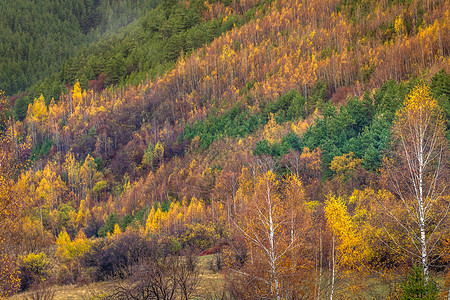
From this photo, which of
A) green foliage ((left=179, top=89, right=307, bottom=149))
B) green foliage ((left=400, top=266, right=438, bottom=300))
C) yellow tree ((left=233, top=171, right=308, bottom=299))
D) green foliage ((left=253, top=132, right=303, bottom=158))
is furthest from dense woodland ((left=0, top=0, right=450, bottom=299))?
green foliage ((left=179, top=89, right=307, bottom=149))

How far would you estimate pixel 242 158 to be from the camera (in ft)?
274

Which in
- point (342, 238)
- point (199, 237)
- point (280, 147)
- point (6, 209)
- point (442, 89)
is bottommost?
point (199, 237)

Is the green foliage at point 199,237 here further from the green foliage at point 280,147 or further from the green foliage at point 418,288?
the green foliage at point 418,288

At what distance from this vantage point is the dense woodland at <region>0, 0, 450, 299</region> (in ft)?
67.4

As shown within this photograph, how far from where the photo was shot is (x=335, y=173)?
64.0 m

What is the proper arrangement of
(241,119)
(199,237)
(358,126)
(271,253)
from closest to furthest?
(271,253) → (199,237) → (358,126) → (241,119)

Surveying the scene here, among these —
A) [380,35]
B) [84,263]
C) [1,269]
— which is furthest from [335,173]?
[380,35]

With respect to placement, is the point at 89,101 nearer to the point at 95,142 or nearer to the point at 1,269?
the point at 95,142

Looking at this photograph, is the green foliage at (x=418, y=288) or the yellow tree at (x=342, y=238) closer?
the green foliage at (x=418, y=288)

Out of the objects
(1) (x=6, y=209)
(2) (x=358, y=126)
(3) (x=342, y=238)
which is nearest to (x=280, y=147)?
(2) (x=358, y=126)

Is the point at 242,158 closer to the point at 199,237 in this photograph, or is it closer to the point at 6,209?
the point at 199,237

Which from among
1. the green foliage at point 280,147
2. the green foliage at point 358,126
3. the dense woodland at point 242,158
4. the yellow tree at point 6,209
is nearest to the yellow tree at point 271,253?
the dense woodland at point 242,158

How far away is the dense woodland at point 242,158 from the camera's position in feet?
67.4

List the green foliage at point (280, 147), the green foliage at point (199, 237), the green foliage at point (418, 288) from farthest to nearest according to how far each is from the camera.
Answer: the green foliage at point (280, 147)
the green foliage at point (199, 237)
the green foliage at point (418, 288)
